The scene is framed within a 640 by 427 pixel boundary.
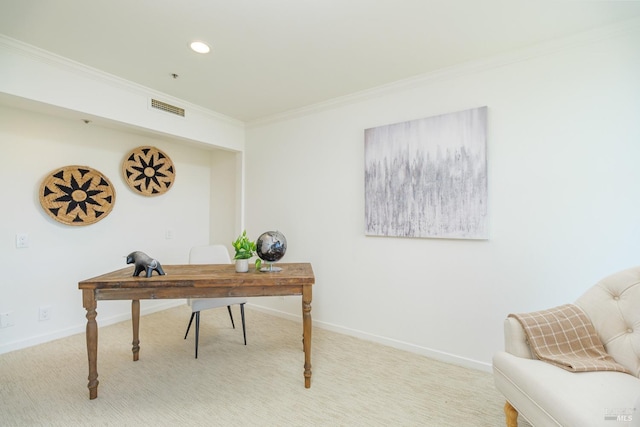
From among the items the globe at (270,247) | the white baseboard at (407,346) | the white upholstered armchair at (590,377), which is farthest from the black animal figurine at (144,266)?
the white upholstered armchair at (590,377)

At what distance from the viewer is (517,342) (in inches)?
58.3

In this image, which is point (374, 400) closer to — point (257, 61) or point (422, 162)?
point (422, 162)

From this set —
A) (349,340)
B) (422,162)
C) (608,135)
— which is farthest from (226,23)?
(349,340)

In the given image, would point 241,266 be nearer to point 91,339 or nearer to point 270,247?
point 270,247

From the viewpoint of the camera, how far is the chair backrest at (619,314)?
4.54ft

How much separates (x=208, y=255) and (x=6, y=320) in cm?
174

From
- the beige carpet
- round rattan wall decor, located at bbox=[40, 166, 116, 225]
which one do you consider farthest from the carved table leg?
round rattan wall decor, located at bbox=[40, 166, 116, 225]

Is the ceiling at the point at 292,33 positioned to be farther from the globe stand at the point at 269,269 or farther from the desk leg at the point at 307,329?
the desk leg at the point at 307,329

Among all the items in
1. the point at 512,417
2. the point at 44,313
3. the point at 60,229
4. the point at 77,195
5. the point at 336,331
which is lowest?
the point at 336,331

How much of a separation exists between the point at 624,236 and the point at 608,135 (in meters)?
0.66

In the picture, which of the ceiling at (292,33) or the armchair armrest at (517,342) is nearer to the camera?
the armchair armrest at (517,342)

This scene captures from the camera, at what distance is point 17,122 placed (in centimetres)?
251

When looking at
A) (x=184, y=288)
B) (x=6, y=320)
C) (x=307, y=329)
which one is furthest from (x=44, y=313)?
(x=307, y=329)

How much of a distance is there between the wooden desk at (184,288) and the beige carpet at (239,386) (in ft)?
0.69
